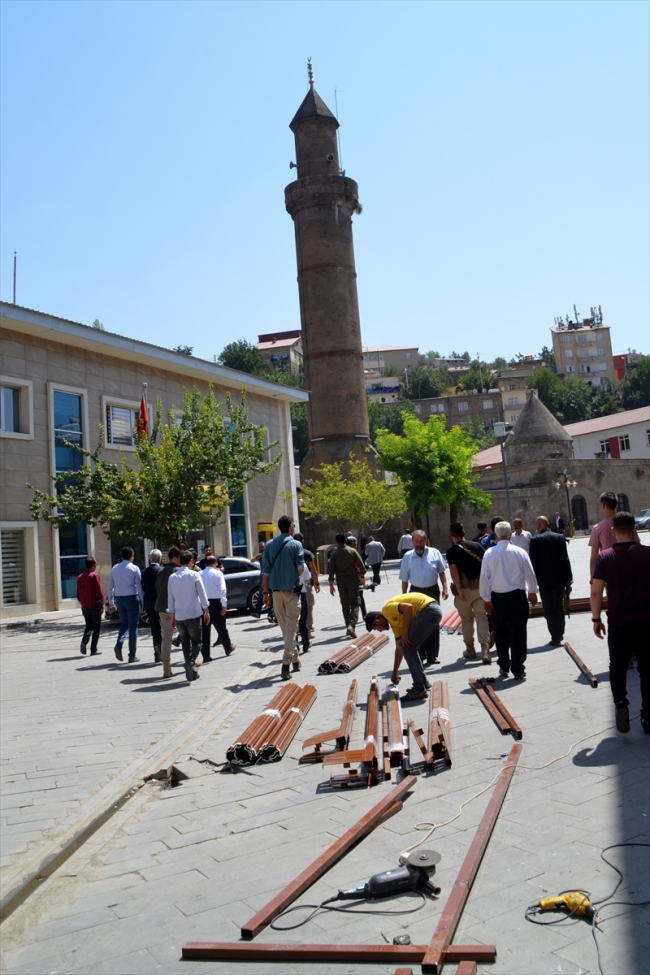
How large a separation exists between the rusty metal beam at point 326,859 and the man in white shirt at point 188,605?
225 inches

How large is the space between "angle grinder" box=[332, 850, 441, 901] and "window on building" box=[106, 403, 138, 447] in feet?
75.0

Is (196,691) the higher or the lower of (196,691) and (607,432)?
the lower

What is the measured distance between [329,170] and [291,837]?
135ft

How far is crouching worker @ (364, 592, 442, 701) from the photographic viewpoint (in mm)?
7430

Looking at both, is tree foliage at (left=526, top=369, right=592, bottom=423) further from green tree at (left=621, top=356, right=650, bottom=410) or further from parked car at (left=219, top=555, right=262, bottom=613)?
parked car at (left=219, top=555, right=262, bottom=613)

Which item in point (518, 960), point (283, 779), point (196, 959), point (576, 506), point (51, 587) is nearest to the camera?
point (518, 960)

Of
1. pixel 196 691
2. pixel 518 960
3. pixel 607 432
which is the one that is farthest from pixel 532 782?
pixel 607 432

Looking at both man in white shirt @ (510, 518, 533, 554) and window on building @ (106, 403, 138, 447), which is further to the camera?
window on building @ (106, 403, 138, 447)

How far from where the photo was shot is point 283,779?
5.84m

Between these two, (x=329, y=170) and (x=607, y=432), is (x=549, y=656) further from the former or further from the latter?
(x=607, y=432)

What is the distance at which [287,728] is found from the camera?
277 inches

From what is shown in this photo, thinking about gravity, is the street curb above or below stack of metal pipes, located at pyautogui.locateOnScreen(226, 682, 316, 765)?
below

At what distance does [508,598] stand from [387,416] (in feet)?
246

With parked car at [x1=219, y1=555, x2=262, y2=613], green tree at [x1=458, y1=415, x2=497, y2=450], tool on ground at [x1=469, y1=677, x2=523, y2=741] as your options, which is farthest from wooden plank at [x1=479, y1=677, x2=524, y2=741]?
green tree at [x1=458, y1=415, x2=497, y2=450]
